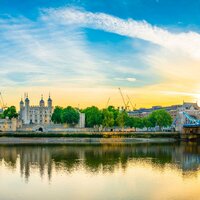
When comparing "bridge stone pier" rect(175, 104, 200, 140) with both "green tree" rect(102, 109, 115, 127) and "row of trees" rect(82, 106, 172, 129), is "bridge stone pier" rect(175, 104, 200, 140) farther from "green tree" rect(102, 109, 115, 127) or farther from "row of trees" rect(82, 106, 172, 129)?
"green tree" rect(102, 109, 115, 127)

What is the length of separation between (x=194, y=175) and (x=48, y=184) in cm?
1456

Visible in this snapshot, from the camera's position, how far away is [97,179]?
34031mm

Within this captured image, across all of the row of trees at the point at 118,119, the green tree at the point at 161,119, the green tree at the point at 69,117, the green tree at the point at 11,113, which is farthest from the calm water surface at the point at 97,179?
the green tree at the point at 161,119

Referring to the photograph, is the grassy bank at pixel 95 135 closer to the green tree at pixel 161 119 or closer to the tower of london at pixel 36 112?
the green tree at pixel 161 119

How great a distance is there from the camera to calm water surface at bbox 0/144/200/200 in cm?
2778

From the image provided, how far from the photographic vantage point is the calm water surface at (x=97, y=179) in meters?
27.8

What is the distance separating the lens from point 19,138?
86.3m

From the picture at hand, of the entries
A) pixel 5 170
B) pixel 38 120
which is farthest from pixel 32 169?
Result: pixel 38 120

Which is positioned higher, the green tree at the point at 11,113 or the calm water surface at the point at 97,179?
the green tree at the point at 11,113

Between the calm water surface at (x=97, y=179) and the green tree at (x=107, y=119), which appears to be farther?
the green tree at (x=107, y=119)

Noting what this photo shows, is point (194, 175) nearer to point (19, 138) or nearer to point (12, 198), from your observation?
point (12, 198)

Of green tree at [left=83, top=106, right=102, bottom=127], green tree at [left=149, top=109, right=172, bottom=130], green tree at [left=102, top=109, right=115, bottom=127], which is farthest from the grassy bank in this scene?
green tree at [left=83, top=106, right=102, bottom=127]

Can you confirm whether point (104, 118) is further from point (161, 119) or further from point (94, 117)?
point (161, 119)

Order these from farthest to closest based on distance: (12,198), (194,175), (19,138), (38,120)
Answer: (38,120)
(19,138)
(194,175)
(12,198)
